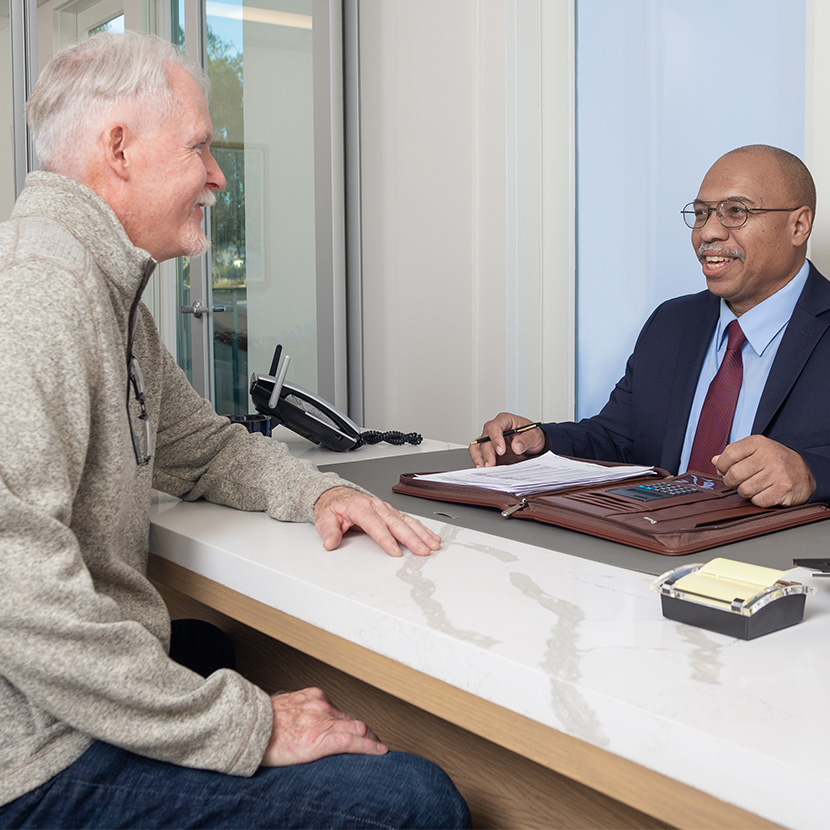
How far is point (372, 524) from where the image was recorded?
3.76ft

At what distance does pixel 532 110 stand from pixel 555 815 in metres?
2.58

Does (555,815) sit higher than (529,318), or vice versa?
(529,318)

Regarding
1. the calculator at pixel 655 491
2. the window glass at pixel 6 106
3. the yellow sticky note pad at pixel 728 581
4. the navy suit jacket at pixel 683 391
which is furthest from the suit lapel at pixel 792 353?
the window glass at pixel 6 106

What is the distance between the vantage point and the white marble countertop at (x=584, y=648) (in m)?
0.60

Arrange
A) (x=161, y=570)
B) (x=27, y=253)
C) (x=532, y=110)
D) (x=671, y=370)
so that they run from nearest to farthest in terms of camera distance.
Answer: (x=27, y=253) → (x=161, y=570) → (x=671, y=370) → (x=532, y=110)

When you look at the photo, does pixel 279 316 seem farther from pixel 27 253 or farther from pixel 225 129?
pixel 27 253

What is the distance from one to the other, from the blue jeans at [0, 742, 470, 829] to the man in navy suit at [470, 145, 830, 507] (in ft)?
2.76

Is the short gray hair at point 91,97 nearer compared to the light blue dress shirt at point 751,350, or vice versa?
the short gray hair at point 91,97

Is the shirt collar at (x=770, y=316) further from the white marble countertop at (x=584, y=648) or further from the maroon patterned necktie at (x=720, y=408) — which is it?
the white marble countertop at (x=584, y=648)

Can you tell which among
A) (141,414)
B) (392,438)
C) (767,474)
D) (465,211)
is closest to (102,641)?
(141,414)

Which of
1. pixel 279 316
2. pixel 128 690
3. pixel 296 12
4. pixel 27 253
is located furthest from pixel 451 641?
pixel 296 12

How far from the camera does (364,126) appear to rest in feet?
12.5

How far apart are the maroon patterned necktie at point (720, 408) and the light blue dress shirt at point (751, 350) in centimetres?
1

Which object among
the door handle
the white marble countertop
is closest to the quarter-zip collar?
the white marble countertop
